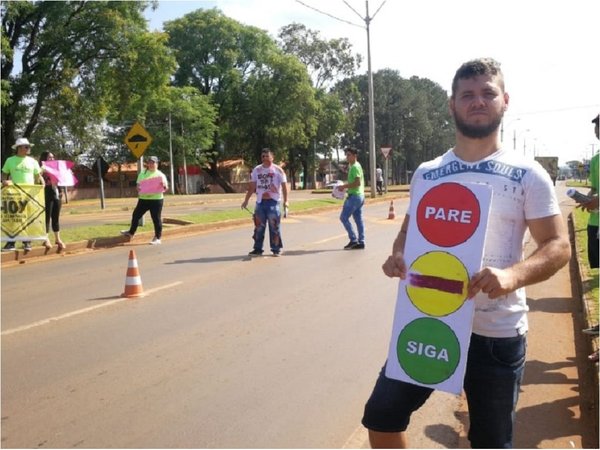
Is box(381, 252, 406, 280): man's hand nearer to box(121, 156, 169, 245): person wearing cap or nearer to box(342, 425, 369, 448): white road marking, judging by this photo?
box(342, 425, 369, 448): white road marking

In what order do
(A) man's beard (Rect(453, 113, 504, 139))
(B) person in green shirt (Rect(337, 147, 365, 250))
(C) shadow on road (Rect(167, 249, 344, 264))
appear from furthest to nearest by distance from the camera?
(B) person in green shirt (Rect(337, 147, 365, 250)) → (C) shadow on road (Rect(167, 249, 344, 264)) → (A) man's beard (Rect(453, 113, 504, 139))

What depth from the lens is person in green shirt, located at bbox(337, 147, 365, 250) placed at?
11656 millimetres

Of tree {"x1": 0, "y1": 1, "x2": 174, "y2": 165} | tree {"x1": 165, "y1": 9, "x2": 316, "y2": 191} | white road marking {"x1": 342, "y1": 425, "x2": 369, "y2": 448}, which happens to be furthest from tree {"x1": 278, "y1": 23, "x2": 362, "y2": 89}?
white road marking {"x1": 342, "y1": 425, "x2": 369, "y2": 448}

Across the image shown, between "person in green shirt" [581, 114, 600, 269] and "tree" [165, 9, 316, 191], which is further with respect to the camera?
"tree" [165, 9, 316, 191]

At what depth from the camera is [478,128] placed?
8.09ft

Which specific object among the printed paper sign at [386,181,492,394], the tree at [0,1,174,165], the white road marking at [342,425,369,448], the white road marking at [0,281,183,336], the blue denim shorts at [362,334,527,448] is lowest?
Answer: the white road marking at [342,425,369,448]

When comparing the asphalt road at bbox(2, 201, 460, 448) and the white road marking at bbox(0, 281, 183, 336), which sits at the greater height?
the white road marking at bbox(0, 281, 183, 336)

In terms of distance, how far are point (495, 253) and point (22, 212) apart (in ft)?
32.6

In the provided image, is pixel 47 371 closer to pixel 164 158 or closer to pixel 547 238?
pixel 547 238

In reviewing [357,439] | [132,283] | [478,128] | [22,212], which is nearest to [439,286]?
[478,128]

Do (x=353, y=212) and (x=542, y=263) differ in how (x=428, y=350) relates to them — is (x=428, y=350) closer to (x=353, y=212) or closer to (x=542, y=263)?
(x=542, y=263)

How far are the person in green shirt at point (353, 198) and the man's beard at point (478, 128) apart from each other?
29.7ft

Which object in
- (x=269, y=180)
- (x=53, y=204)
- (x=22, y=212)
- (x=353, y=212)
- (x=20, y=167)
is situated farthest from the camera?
(x=353, y=212)

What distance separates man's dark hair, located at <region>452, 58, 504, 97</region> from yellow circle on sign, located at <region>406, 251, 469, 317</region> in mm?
736
